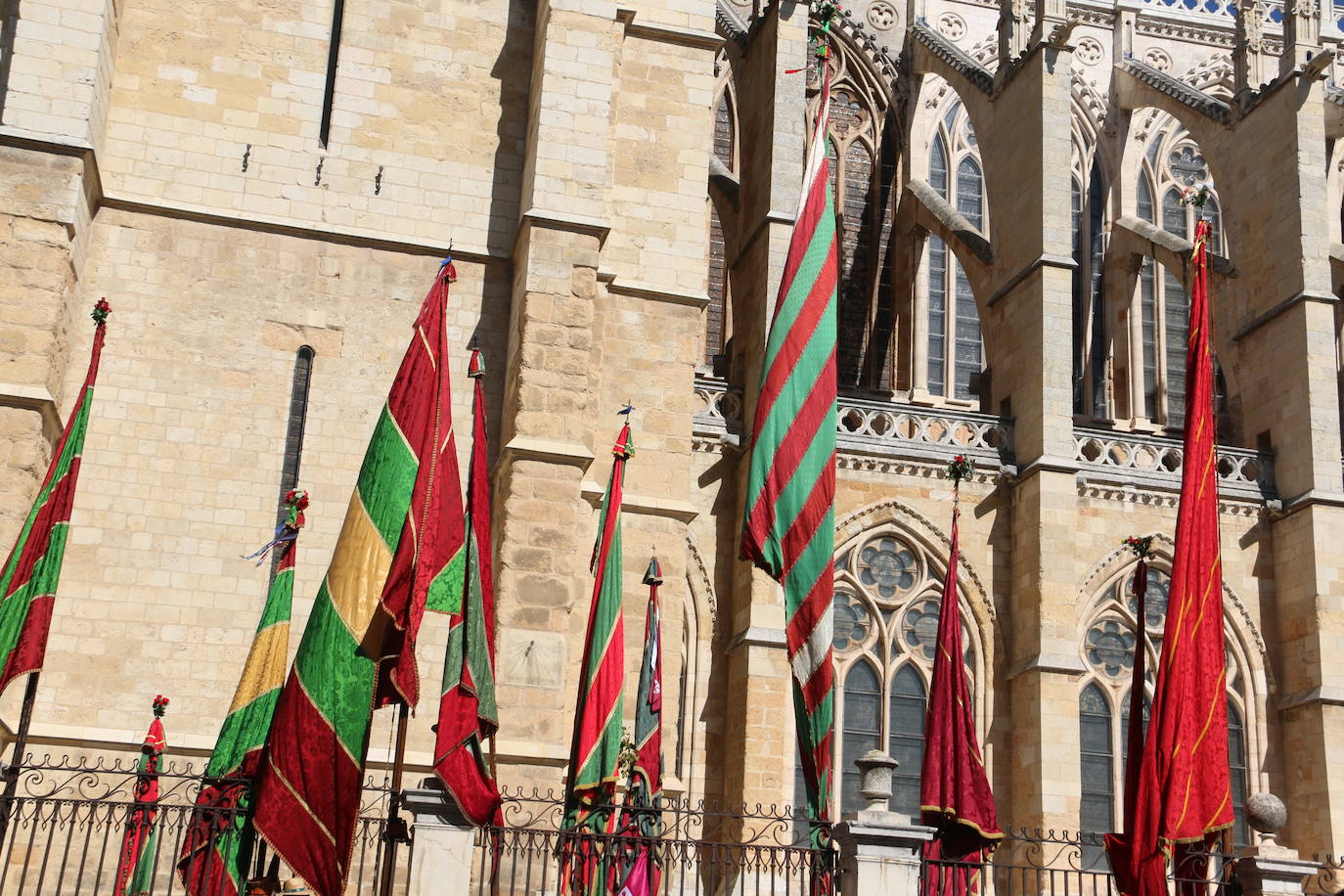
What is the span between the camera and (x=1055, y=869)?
33.1 ft

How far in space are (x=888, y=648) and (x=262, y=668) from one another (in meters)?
8.33

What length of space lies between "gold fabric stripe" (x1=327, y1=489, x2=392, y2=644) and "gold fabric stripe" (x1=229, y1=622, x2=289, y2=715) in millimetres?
1960

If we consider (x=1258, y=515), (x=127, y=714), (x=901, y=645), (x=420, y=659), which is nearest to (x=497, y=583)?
(x=420, y=659)

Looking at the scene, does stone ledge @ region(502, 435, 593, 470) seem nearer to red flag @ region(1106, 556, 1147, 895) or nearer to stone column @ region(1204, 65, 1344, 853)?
red flag @ region(1106, 556, 1147, 895)

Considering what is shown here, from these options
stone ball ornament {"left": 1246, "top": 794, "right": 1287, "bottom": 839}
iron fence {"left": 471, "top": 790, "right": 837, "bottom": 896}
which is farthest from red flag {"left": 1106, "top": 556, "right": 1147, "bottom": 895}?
iron fence {"left": 471, "top": 790, "right": 837, "bottom": 896}

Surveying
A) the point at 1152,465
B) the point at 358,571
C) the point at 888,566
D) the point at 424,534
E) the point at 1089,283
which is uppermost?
the point at 1089,283

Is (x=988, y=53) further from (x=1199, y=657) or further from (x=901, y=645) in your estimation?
(x=1199, y=657)

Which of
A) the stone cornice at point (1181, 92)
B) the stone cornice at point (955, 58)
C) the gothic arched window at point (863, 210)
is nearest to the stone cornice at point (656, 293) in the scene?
the gothic arched window at point (863, 210)

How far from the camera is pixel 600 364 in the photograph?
43.2 feet

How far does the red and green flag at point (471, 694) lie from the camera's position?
847 cm

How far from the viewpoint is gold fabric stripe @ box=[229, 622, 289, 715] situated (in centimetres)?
Result: 988

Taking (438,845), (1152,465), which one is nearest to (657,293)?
(438,845)

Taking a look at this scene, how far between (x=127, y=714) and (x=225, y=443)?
7.00 feet

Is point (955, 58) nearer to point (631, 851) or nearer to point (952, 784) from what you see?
point (952, 784)
